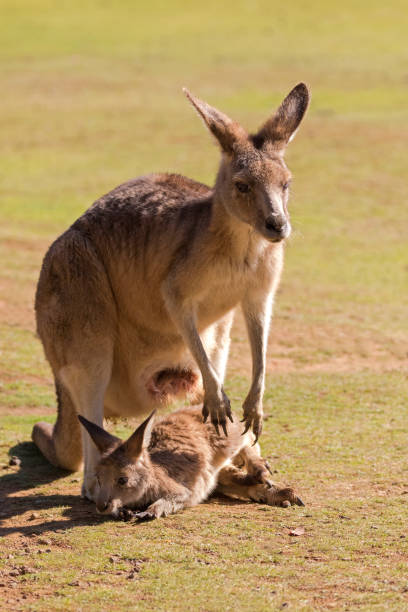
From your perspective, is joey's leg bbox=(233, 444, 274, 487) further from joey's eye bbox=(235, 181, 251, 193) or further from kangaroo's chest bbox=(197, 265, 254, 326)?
joey's eye bbox=(235, 181, 251, 193)

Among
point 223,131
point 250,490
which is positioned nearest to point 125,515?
point 250,490

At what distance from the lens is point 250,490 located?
17.5 feet

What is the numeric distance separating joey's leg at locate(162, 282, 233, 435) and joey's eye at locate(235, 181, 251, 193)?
651 mm

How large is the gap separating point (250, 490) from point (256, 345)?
76 centimetres

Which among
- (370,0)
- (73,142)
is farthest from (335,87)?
(370,0)

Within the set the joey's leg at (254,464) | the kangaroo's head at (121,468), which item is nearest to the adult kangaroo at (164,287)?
the kangaroo's head at (121,468)

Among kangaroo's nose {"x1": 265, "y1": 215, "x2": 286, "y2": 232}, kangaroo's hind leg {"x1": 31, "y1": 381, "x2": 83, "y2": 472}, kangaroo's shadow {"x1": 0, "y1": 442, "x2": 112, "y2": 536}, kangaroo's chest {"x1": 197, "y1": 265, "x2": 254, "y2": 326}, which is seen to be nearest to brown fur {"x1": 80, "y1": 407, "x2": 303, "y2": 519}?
kangaroo's shadow {"x1": 0, "y1": 442, "x2": 112, "y2": 536}

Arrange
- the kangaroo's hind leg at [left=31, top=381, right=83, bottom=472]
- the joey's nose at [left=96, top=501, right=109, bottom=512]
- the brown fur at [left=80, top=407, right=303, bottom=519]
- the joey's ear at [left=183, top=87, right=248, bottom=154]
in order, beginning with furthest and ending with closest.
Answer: the kangaroo's hind leg at [left=31, top=381, right=83, bottom=472] → the joey's ear at [left=183, top=87, right=248, bottom=154] → the brown fur at [left=80, top=407, right=303, bottom=519] → the joey's nose at [left=96, top=501, right=109, bottom=512]

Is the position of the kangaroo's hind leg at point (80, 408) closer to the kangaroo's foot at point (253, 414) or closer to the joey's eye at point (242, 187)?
the kangaroo's foot at point (253, 414)

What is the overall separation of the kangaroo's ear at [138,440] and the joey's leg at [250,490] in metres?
0.65

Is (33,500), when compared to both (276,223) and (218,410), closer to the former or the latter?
(218,410)

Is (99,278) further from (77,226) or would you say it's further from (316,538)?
(316,538)

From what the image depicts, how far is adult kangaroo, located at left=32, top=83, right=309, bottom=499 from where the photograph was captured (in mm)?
5055

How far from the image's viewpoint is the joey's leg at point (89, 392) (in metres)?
5.34
